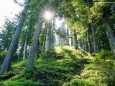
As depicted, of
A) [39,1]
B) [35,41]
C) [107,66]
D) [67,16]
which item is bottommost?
[107,66]

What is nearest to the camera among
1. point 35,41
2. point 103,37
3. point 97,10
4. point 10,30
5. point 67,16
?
point 35,41

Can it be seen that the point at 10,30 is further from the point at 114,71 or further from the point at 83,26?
the point at 114,71

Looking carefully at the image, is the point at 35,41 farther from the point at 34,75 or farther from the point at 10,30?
the point at 10,30

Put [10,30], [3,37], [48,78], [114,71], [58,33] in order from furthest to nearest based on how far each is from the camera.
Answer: [3,37] → [10,30] → [58,33] → [48,78] → [114,71]

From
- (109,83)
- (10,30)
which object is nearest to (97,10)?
(109,83)

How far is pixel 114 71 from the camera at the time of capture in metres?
10.8

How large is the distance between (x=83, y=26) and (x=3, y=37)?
24.6 meters

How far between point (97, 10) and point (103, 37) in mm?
12614

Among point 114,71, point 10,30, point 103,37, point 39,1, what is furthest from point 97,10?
point 10,30

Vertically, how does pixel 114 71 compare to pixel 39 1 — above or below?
below

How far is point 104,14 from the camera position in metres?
18.1

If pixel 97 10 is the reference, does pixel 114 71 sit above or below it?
below

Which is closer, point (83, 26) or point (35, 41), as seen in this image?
point (35, 41)

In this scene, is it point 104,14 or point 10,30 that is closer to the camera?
point 104,14
